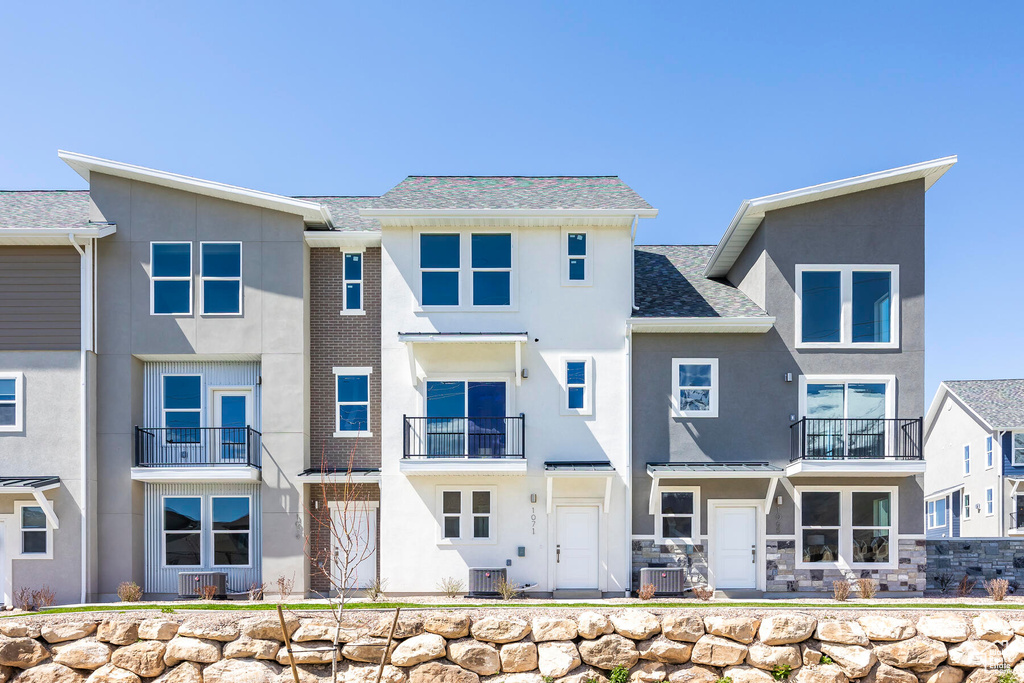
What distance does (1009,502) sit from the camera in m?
27.9

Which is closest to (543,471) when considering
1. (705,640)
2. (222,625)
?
(705,640)

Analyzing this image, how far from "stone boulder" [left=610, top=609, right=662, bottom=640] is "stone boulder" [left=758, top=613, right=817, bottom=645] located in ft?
5.31

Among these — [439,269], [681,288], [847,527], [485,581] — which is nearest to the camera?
[485,581]

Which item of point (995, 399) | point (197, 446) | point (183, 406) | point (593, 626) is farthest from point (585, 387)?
point (995, 399)

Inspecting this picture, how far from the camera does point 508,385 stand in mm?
17391

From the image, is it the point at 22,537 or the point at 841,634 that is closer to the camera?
the point at 841,634

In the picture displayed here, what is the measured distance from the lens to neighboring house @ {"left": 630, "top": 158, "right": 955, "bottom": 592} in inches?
663

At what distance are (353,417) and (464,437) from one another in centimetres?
268

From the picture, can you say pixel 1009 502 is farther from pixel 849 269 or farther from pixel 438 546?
pixel 438 546

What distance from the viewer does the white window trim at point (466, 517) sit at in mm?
16953

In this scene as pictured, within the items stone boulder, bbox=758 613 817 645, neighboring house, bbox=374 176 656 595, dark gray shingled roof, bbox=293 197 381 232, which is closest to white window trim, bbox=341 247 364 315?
dark gray shingled roof, bbox=293 197 381 232

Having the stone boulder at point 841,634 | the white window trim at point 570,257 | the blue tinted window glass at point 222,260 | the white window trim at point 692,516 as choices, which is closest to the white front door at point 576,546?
the white window trim at point 692,516

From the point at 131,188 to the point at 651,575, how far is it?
1383 centimetres

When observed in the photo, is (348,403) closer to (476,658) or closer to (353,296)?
(353,296)
